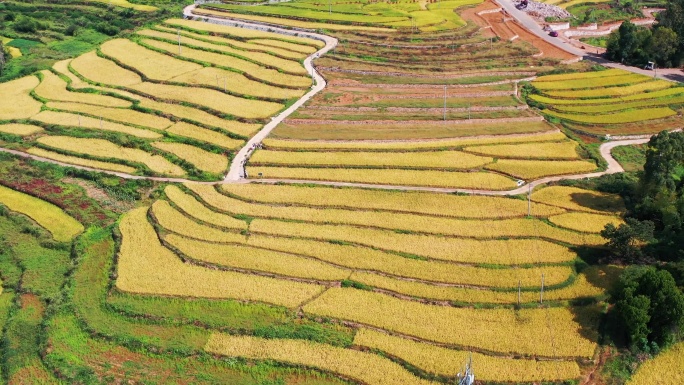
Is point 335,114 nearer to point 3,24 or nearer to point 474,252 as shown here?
point 474,252

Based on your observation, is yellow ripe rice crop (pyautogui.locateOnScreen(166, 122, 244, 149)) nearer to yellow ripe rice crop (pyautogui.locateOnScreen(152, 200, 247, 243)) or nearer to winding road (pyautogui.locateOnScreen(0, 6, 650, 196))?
winding road (pyautogui.locateOnScreen(0, 6, 650, 196))

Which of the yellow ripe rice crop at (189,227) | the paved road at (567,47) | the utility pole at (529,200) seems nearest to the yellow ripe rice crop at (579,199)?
the utility pole at (529,200)

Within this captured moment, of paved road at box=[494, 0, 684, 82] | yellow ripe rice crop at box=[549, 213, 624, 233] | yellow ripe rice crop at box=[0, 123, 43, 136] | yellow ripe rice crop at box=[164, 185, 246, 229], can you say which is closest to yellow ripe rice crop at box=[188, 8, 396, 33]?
paved road at box=[494, 0, 684, 82]

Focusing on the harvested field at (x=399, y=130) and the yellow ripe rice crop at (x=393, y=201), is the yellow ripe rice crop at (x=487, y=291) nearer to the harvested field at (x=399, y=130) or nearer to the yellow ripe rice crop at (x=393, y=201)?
the yellow ripe rice crop at (x=393, y=201)

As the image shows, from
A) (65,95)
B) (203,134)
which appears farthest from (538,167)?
(65,95)

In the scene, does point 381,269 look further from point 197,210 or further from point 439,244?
point 197,210

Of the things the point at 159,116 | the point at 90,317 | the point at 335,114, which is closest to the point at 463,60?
the point at 335,114
